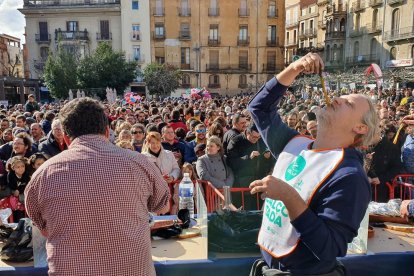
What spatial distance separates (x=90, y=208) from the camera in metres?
1.91

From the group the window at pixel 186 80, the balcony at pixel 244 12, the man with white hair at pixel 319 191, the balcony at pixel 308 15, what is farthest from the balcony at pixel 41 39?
the man with white hair at pixel 319 191

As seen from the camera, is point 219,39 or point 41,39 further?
point 219,39

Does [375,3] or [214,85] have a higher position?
[375,3]

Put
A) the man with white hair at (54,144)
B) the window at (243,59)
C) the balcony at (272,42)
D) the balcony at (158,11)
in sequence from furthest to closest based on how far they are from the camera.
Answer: the balcony at (272,42), the window at (243,59), the balcony at (158,11), the man with white hair at (54,144)

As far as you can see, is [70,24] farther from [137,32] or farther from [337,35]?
[337,35]

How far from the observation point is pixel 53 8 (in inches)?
1610

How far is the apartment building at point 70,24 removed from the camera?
1613 inches

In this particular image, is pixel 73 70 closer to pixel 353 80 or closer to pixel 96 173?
pixel 353 80

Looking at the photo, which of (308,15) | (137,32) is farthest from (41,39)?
(308,15)

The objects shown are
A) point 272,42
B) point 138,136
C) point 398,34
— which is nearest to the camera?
point 138,136

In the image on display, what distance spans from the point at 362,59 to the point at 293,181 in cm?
4206

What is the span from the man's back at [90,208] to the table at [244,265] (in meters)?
0.71

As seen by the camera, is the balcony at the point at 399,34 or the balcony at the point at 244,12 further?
the balcony at the point at 244,12

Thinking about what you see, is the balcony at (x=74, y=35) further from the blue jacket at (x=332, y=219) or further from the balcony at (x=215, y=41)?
the blue jacket at (x=332, y=219)
